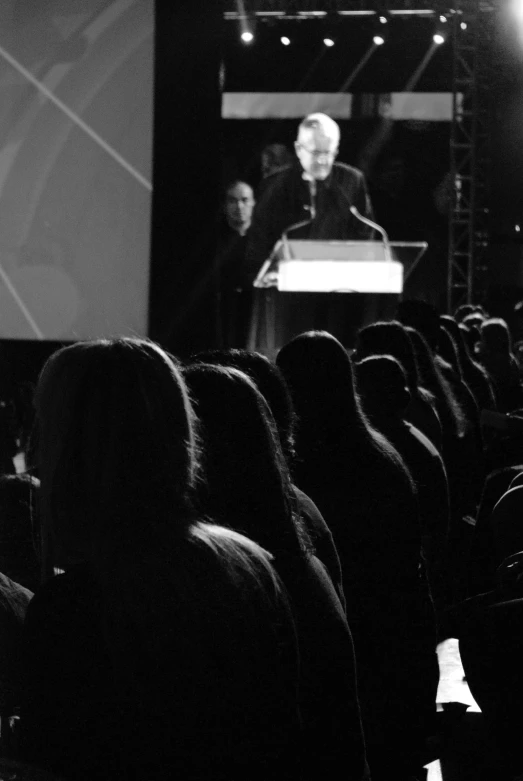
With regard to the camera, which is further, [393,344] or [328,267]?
[328,267]

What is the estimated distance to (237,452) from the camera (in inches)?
60.2

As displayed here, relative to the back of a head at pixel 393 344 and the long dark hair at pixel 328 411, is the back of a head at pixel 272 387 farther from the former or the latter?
the back of a head at pixel 393 344

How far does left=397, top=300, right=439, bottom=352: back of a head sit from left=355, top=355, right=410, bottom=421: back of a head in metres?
2.01

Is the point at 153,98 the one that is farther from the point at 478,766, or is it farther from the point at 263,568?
the point at 263,568

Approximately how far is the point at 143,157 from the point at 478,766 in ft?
13.2

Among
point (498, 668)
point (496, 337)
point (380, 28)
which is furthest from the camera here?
point (380, 28)

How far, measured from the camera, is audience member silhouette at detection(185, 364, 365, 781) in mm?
1526

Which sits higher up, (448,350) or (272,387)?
(272,387)

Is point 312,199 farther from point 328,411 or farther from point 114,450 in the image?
point 114,450

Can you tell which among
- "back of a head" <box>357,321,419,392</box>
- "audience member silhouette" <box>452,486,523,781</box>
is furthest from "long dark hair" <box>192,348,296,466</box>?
"back of a head" <box>357,321,419,392</box>

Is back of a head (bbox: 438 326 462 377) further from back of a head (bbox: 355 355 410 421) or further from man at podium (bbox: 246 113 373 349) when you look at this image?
man at podium (bbox: 246 113 373 349)

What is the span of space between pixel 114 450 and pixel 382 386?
1.80m

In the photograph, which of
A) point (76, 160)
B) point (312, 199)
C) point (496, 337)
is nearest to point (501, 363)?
point (496, 337)

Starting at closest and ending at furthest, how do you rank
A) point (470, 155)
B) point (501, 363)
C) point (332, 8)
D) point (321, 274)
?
1. point (501, 363)
2. point (321, 274)
3. point (332, 8)
4. point (470, 155)
